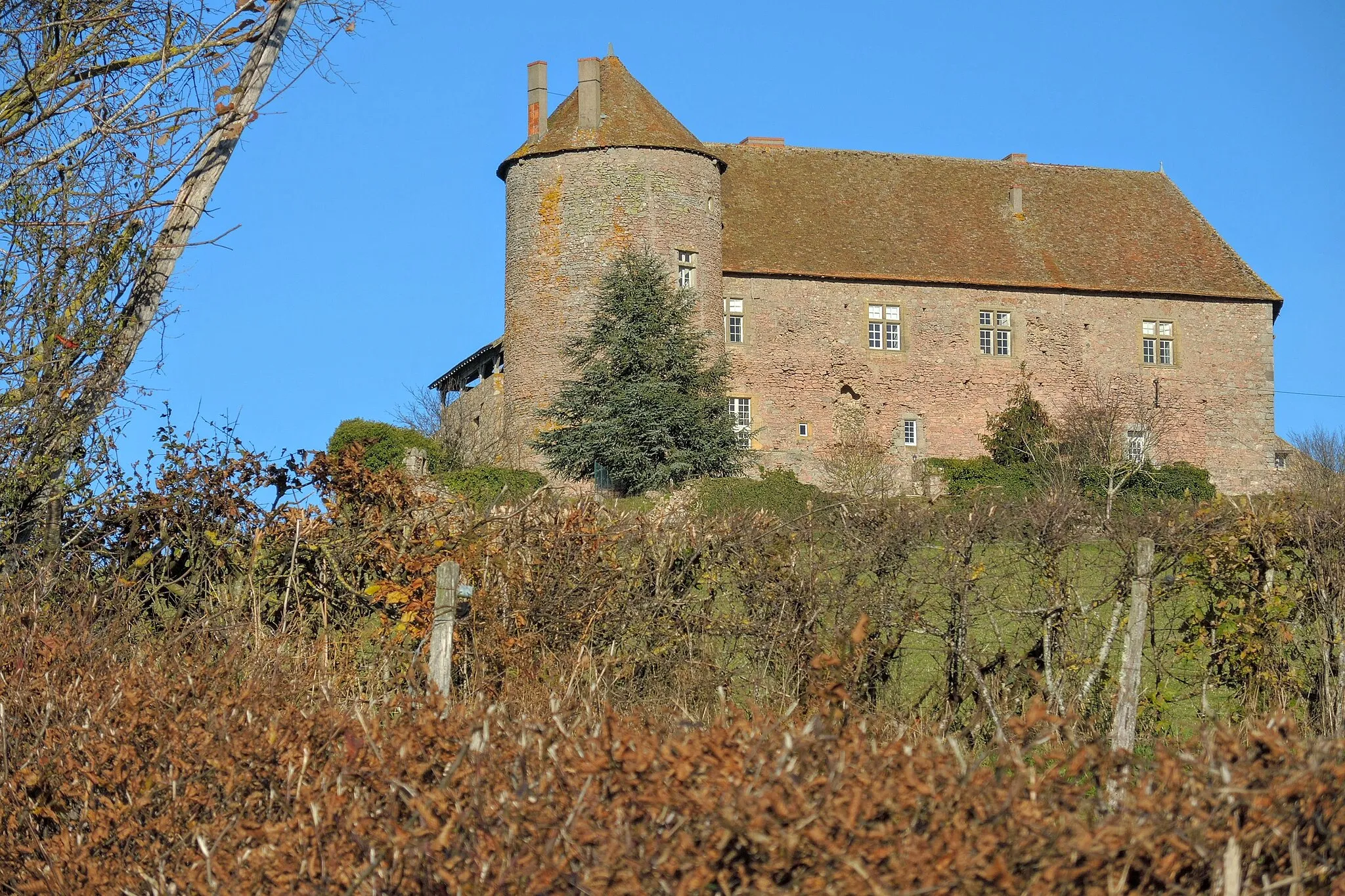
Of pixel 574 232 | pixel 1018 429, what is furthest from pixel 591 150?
pixel 1018 429

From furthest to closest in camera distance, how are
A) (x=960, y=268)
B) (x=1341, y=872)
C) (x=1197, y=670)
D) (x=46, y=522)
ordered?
(x=960, y=268) → (x=1197, y=670) → (x=46, y=522) → (x=1341, y=872)

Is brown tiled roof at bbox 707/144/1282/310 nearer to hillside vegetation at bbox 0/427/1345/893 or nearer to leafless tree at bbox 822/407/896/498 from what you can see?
leafless tree at bbox 822/407/896/498

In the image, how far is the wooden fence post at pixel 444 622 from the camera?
28.4 feet

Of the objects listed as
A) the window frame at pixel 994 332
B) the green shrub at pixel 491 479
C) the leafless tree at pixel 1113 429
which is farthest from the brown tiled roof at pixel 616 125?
the leafless tree at pixel 1113 429

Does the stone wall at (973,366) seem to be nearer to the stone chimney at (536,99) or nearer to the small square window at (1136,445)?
the small square window at (1136,445)

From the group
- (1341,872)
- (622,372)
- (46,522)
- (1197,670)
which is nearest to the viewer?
(1341,872)

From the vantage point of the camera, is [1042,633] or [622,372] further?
[622,372]

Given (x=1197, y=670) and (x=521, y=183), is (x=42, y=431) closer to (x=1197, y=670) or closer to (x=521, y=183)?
(x=1197, y=670)

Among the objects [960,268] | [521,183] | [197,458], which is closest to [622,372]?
[521,183]

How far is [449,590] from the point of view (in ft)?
28.8

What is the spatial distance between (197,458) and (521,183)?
28.9 metres

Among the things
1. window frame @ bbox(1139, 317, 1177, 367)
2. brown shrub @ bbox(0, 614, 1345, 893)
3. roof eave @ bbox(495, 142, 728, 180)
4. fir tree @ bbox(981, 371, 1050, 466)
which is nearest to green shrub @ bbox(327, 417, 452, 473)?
roof eave @ bbox(495, 142, 728, 180)

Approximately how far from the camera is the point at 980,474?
38938mm

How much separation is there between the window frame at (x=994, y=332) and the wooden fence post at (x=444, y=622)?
35.0 metres
